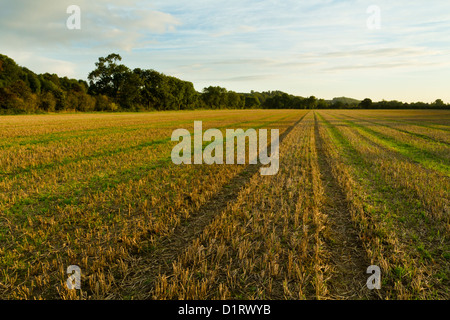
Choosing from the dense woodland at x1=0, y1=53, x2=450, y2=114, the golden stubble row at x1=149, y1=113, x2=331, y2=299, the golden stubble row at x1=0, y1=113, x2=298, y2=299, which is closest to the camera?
the golden stubble row at x1=149, y1=113, x2=331, y2=299

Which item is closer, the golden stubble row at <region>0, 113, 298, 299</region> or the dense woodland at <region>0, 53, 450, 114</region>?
the golden stubble row at <region>0, 113, 298, 299</region>

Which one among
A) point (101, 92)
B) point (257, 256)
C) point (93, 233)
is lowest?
point (257, 256)

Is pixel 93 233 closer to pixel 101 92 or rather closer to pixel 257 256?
pixel 257 256

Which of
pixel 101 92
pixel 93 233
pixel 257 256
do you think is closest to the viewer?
pixel 257 256

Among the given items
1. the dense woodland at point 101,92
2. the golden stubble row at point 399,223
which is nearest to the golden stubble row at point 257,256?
the golden stubble row at point 399,223

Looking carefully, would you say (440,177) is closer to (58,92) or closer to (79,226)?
(79,226)

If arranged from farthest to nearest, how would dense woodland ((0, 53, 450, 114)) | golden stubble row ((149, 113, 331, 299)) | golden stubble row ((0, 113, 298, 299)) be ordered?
1. dense woodland ((0, 53, 450, 114))
2. golden stubble row ((0, 113, 298, 299))
3. golden stubble row ((149, 113, 331, 299))

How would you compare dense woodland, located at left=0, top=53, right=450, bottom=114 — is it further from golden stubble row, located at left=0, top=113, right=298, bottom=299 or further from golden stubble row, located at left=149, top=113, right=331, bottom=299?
golden stubble row, located at left=149, top=113, right=331, bottom=299

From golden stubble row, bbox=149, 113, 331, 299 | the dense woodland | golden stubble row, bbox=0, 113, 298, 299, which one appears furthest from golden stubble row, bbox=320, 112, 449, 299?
the dense woodland

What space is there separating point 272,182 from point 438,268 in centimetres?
456

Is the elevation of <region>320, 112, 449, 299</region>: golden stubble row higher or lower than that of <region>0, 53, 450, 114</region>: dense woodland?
lower

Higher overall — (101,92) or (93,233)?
(101,92)

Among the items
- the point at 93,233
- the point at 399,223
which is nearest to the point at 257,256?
the point at 93,233
